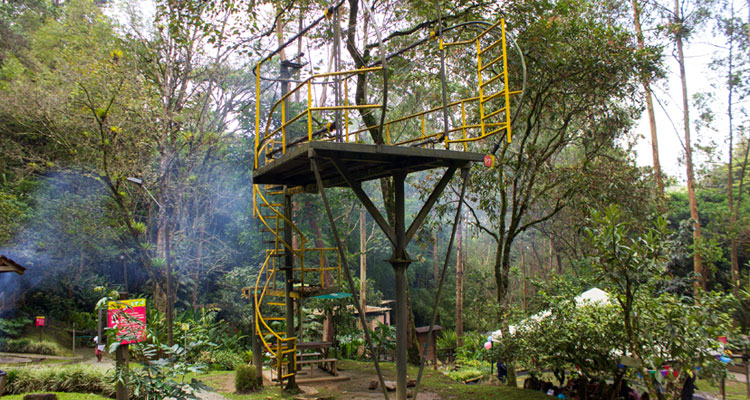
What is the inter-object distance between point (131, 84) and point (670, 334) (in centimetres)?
1374

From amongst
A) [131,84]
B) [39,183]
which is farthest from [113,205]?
[131,84]

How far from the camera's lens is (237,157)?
20.0 meters

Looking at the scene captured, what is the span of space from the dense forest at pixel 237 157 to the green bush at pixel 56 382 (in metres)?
3.24

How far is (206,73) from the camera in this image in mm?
16891

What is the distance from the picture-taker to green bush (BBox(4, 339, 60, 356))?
14.6 m

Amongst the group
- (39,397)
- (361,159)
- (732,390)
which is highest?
(361,159)

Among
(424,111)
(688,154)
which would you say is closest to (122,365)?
(424,111)

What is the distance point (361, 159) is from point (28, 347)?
1479 centimetres

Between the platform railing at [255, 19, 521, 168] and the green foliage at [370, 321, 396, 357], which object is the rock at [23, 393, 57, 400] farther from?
the green foliage at [370, 321, 396, 357]

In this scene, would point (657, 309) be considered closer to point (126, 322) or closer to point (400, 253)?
→ point (400, 253)

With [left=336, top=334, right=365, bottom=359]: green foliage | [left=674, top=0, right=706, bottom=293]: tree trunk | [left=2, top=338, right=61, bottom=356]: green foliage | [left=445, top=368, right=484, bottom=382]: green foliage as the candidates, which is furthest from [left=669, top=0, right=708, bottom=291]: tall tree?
[left=2, top=338, right=61, bottom=356]: green foliage

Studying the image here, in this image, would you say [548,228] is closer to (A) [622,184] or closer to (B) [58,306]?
(A) [622,184]

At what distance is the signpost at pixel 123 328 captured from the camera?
5.11 metres

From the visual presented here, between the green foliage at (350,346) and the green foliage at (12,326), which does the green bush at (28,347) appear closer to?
the green foliage at (12,326)
